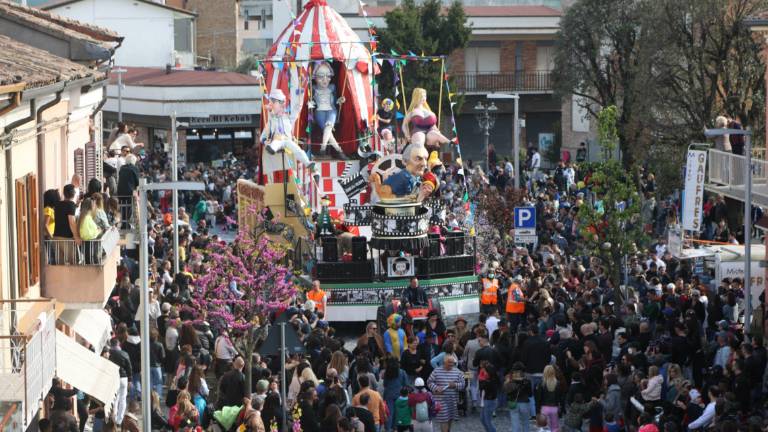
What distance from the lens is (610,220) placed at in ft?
107

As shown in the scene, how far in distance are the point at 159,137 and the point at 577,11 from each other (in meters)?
17.2

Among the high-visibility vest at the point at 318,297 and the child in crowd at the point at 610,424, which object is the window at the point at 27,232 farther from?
the high-visibility vest at the point at 318,297

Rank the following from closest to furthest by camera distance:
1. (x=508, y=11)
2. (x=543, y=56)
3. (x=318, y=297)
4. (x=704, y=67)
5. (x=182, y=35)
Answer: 1. (x=318, y=297)
2. (x=704, y=67)
3. (x=543, y=56)
4. (x=508, y=11)
5. (x=182, y=35)

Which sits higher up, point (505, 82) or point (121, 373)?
point (505, 82)

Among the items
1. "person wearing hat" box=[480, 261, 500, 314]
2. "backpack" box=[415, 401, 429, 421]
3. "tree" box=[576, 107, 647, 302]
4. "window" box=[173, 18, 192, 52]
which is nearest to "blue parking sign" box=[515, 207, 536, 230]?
"tree" box=[576, 107, 647, 302]

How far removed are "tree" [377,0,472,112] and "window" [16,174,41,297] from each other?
45.1 metres

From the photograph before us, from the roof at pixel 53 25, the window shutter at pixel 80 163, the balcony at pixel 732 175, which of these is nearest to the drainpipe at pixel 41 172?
the roof at pixel 53 25

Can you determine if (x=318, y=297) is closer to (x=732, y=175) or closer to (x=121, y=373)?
(x=121, y=373)

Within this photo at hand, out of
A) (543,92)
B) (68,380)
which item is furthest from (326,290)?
(543,92)

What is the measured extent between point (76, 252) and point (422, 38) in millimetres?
48713

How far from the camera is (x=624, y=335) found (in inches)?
1030

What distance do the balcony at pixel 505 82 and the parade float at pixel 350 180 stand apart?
106 ft

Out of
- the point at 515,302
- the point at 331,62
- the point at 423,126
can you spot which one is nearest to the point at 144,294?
the point at 515,302

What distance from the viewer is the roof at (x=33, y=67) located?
63.1ft
